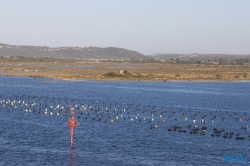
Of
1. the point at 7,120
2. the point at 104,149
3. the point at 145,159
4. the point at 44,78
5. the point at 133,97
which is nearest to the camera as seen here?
the point at 145,159

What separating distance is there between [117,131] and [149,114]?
20999 millimetres

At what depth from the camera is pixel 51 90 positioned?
127 m

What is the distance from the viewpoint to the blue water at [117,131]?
169ft

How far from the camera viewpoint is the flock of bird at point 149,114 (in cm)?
7153

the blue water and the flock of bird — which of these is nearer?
the blue water

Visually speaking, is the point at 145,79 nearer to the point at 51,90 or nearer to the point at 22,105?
the point at 51,90

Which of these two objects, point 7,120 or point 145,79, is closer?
point 7,120

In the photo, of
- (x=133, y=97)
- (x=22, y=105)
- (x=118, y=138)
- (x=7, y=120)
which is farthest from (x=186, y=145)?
(x=133, y=97)

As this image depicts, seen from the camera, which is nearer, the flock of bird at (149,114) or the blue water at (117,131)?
the blue water at (117,131)

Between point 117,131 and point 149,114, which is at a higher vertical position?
point 117,131

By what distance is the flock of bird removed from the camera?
7153cm

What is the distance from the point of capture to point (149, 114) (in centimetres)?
8762

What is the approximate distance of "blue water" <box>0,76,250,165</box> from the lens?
169ft

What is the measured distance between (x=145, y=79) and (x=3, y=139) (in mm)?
116575
